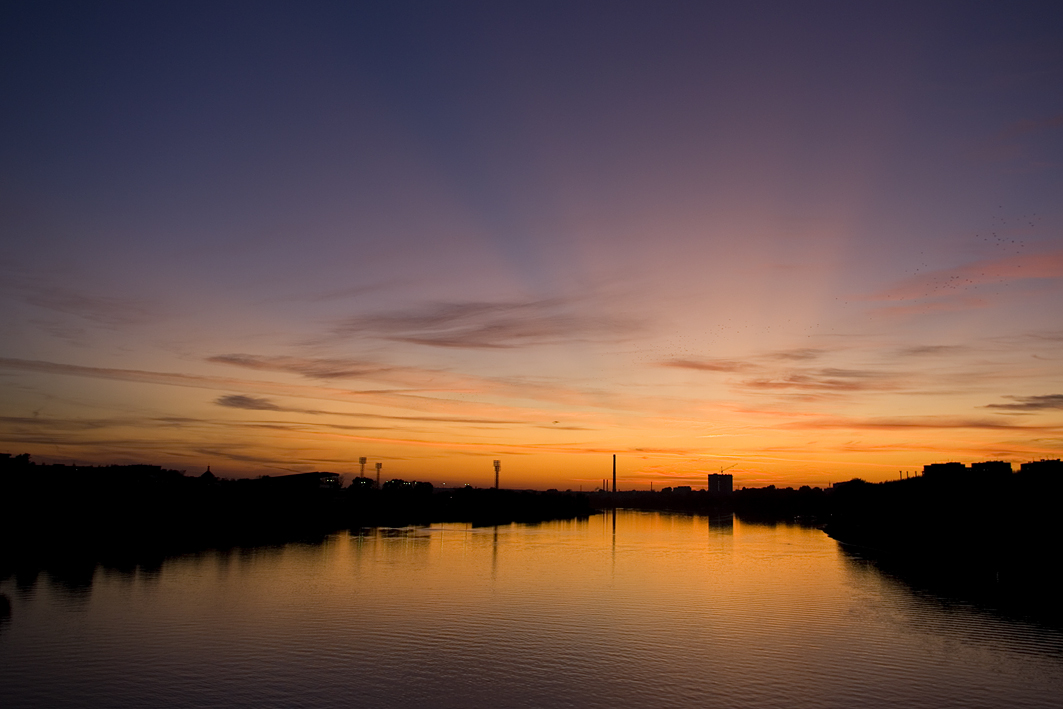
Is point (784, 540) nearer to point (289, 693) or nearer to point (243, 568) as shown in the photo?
point (243, 568)

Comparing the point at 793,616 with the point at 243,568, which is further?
the point at 243,568

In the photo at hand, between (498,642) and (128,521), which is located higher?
(128,521)

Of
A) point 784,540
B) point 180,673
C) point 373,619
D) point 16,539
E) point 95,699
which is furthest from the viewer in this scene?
point 784,540

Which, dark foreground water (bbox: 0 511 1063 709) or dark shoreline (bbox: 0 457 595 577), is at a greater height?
dark shoreline (bbox: 0 457 595 577)

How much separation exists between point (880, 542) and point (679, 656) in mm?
93845

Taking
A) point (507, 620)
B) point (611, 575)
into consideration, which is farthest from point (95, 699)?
point (611, 575)

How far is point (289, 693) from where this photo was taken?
32.5 meters

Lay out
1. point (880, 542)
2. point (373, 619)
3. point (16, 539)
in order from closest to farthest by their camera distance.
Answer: point (373, 619)
point (16, 539)
point (880, 542)

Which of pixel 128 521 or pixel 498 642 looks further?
pixel 128 521

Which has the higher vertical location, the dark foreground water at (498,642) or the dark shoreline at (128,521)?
the dark shoreline at (128,521)

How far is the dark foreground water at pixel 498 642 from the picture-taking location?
33219 mm

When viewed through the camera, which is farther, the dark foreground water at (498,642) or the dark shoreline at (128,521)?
the dark shoreline at (128,521)

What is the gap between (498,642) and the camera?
1676 inches

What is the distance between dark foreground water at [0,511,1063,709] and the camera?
33219 millimetres
